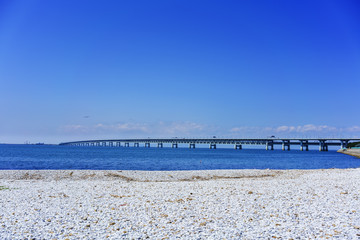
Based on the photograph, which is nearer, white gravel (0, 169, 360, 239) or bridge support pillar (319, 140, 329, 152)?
white gravel (0, 169, 360, 239)

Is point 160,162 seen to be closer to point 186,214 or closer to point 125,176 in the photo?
point 125,176

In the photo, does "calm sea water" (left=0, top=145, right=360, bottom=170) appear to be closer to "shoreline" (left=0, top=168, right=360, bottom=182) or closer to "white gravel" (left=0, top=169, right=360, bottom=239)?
"shoreline" (left=0, top=168, right=360, bottom=182)

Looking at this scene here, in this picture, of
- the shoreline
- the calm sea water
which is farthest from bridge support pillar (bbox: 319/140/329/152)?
the shoreline

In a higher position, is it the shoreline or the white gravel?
the white gravel

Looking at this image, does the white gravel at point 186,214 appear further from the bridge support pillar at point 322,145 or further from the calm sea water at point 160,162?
the bridge support pillar at point 322,145

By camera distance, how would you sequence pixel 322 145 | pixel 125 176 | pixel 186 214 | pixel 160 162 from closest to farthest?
1. pixel 186 214
2. pixel 125 176
3. pixel 160 162
4. pixel 322 145

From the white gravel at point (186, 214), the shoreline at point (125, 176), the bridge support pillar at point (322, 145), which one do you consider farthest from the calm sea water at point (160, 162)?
the bridge support pillar at point (322, 145)

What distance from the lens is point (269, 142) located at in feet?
595

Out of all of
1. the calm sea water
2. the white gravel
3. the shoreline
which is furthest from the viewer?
the calm sea water

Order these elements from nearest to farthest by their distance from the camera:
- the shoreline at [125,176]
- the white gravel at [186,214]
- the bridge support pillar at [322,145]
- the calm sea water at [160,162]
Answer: the white gravel at [186,214] → the shoreline at [125,176] → the calm sea water at [160,162] → the bridge support pillar at [322,145]

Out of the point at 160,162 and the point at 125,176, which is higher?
the point at 125,176

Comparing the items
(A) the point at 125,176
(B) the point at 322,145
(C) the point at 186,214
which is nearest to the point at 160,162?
(A) the point at 125,176

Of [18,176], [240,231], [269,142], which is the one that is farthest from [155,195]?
[269,142]

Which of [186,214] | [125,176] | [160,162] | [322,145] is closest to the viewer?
[186,214]
